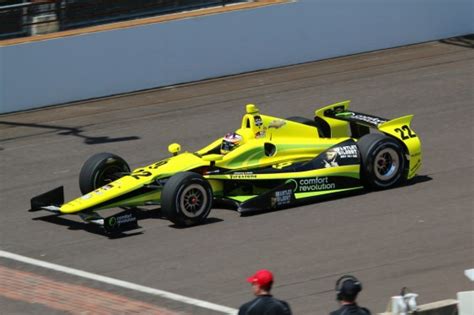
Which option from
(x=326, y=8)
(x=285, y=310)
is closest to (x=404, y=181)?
(x=285, y=310)

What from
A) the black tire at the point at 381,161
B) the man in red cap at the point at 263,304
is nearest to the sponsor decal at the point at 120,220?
the black tire at the point at 381,161

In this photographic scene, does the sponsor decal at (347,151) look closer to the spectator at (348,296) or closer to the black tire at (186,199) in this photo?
the black tire at (186,199)

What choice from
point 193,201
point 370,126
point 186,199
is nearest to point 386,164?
point 370,126

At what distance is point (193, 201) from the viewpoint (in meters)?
14.1

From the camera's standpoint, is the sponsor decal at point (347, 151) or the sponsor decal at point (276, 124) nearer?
the sponsor decal at point (347, 151)

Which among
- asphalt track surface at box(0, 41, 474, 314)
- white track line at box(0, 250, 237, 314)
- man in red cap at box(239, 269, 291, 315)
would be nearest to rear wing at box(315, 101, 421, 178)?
asphalt track surface at box(0, 41, 474, 314)

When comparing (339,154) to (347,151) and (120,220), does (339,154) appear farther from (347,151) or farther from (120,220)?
(120,220)

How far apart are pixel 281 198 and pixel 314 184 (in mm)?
540

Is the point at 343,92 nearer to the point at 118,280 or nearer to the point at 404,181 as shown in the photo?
the point at 404,181

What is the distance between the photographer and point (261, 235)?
1385 cm

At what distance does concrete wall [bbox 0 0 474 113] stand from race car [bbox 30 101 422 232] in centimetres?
690

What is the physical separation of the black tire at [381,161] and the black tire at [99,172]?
3320mm

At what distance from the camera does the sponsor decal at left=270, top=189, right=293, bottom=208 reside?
1469 cm

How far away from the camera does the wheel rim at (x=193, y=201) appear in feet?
46.0
